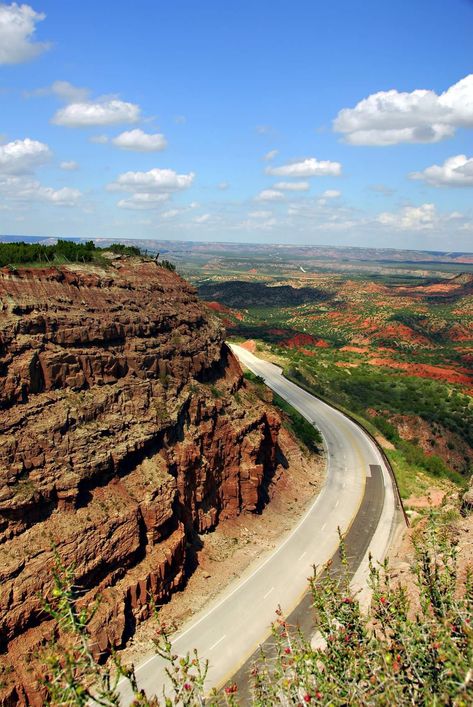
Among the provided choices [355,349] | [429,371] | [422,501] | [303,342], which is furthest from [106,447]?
[355,349]

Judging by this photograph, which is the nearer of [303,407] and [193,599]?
[193,599]

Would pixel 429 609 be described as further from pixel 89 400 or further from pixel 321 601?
pixel 89 400

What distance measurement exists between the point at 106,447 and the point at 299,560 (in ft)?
48.5

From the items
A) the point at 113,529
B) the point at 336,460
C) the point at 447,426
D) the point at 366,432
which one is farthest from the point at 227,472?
the point at 447,426

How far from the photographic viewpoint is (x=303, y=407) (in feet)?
204

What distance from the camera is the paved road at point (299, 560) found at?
23328 millimetres

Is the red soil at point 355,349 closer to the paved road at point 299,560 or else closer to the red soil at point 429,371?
the red soil at point 429,371

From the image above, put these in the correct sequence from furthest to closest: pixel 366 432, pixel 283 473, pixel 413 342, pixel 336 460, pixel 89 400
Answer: pixel 413 342
pixel 366 432
pixel 336 460
pixel 283 473
pixel 89 400

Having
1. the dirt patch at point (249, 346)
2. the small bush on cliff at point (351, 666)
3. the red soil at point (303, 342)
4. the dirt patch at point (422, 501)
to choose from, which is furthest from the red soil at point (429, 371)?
the small bush on cliff at point (351, 666)

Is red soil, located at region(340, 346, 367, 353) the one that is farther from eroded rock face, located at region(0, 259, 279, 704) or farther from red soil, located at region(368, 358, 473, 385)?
eroded rock face, located at region(0, 259, 279, 704)

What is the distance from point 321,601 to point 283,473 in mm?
29998

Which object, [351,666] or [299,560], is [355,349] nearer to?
[299,560]

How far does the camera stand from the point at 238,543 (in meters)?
32.0

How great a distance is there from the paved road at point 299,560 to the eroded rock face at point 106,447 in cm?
299
